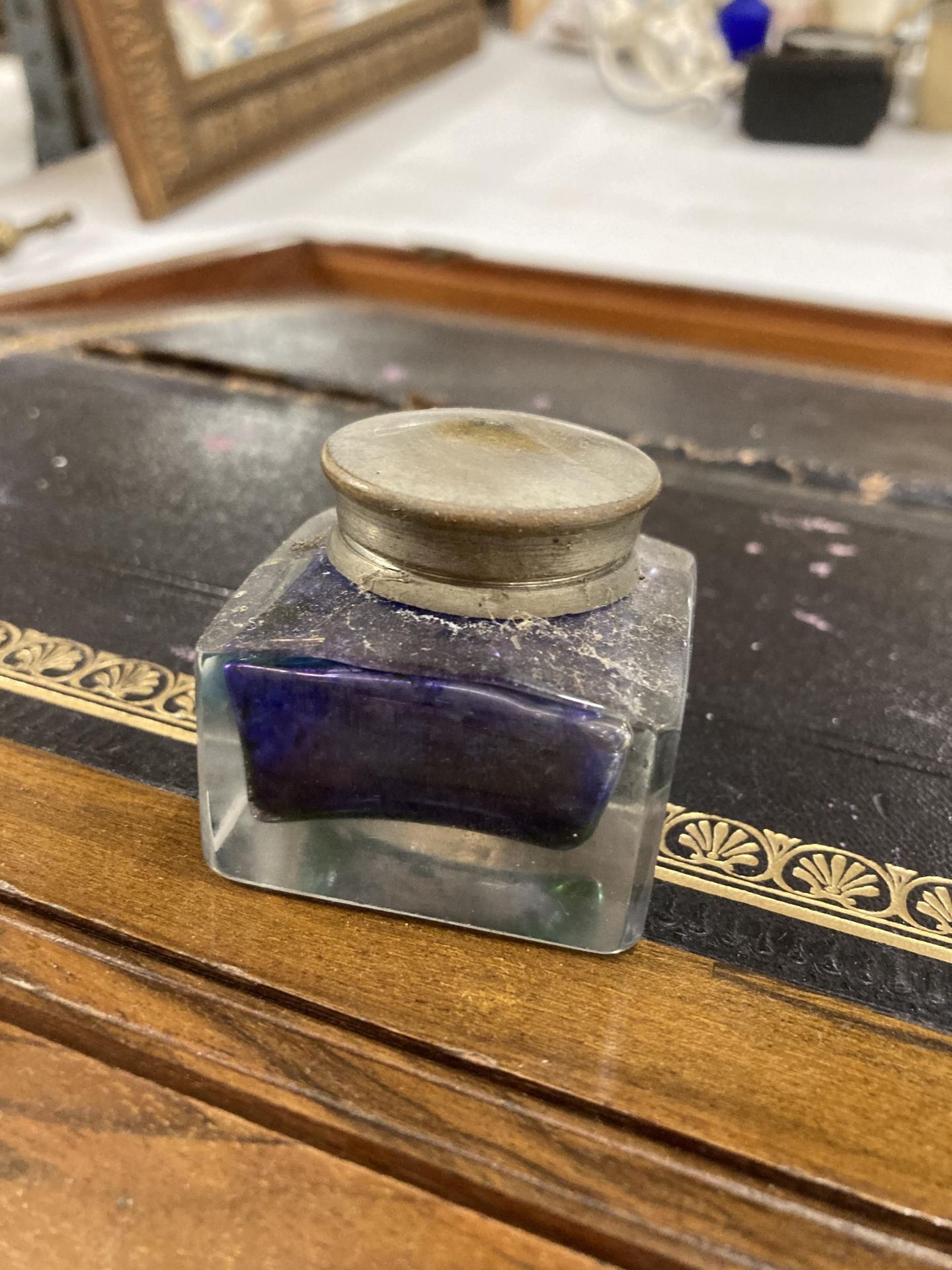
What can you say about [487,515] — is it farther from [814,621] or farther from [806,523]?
[806,523]

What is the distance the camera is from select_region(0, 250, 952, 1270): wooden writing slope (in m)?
0.41

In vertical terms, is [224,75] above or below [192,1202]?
above

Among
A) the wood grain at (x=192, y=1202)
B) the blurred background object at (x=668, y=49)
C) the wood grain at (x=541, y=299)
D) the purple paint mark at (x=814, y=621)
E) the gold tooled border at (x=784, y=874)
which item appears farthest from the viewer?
the blurred background object at (x=668, y=49)

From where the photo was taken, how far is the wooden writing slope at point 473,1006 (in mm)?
407

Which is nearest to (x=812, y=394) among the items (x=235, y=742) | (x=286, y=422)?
(x=286, y=422)

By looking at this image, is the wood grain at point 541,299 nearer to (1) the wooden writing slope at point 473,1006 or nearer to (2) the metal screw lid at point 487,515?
(1) the wooden writing slope at point 473,1006

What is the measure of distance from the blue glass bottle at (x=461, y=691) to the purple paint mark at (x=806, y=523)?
1.48 feet

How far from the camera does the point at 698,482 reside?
1.00m

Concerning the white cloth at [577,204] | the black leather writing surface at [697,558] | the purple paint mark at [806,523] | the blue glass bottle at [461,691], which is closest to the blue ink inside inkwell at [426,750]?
the blue glass bottle at [461,691]

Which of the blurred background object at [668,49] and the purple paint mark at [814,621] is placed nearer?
the purple paint mark at [814,621]

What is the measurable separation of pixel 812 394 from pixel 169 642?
85cm

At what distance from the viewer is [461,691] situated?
1.48 feet

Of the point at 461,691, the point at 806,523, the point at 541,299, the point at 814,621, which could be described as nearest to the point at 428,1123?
the point at 461,691

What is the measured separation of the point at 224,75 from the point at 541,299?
0.71 meters
